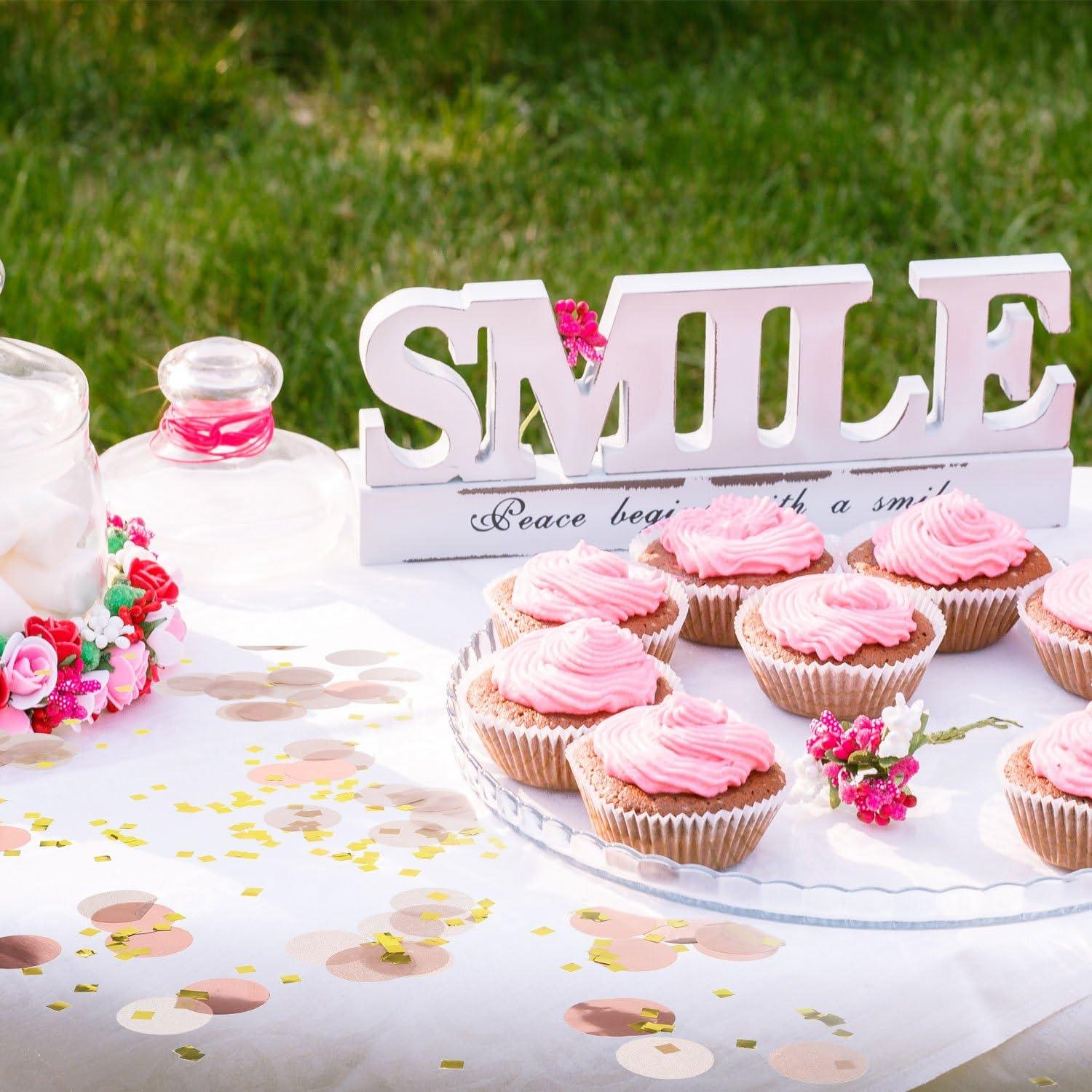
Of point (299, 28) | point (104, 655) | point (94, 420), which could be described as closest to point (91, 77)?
point (299, 28)

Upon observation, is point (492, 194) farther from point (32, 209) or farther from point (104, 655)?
point (104, 655)

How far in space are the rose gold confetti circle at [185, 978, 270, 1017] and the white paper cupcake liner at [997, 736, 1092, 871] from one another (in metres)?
0.91

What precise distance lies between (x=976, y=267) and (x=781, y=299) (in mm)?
351

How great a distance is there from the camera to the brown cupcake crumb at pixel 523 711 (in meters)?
2.25

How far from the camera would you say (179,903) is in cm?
202

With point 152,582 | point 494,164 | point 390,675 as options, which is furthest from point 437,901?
point 494,164

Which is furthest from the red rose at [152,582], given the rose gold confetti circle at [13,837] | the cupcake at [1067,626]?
the cupcake at [1067,626]

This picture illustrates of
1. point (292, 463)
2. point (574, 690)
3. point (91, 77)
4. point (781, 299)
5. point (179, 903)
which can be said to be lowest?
point (179, 903)

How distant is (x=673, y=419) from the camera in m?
2.85

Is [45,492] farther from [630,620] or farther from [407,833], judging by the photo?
[630,620]

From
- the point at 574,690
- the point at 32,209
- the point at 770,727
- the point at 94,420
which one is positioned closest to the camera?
the point at 574,690

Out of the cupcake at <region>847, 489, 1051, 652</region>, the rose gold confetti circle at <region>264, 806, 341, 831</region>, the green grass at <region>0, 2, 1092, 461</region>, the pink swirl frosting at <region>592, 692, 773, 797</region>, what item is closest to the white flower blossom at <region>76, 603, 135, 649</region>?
the rose gold confetti circle at <region>264, 806, 341, 831</region>

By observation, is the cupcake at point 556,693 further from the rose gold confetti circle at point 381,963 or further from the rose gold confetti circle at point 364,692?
the rose gold confetti circle at point 381,963

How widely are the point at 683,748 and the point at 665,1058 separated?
16.5 inches
